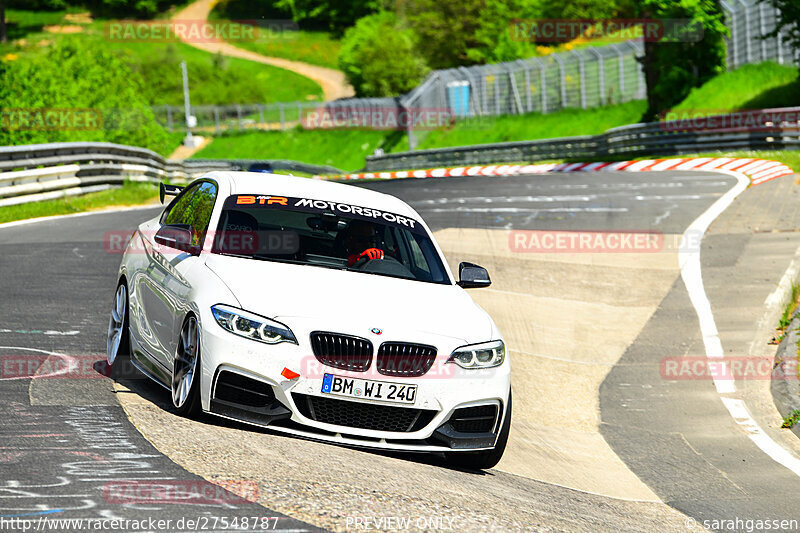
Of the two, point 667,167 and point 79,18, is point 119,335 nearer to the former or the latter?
point 667,167

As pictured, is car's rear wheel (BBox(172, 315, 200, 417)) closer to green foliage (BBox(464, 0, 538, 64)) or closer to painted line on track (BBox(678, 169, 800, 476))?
painted line on track (BBox(678, 169, 800, 476))

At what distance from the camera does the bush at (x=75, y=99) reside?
3866cm

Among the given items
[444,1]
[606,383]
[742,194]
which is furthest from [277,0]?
[606,383]

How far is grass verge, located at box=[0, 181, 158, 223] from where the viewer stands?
20333 millimetres

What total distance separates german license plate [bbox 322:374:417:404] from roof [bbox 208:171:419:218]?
6.94 ft

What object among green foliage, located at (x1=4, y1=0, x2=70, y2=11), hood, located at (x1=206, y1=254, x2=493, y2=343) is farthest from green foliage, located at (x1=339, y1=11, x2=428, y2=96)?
hood, located at (x1=206, y1=254, x2=493, y2=343)

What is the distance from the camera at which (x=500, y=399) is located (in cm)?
689

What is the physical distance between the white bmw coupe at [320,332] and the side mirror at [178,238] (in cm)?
2

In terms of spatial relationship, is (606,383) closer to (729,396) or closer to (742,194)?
(729,396)

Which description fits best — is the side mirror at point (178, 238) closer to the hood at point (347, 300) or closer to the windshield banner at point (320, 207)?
the hood at point (347, 300)

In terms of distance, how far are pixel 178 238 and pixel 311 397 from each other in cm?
163

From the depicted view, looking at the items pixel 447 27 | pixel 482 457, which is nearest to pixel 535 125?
pixel 447 27

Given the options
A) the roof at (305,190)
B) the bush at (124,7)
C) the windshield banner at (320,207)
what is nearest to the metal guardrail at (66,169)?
the roof at (305,190)

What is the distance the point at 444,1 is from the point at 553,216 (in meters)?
63.5
